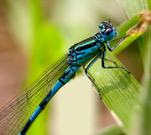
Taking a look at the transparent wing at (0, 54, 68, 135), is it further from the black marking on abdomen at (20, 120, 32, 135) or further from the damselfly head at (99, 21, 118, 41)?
the damselfly head at (99, 21, 118, 41)

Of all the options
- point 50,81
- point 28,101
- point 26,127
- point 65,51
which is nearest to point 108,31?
point 65,51

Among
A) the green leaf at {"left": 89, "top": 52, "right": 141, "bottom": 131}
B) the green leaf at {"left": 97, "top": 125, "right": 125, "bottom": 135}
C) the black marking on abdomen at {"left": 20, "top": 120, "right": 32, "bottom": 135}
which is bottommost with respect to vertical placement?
the green leaf at {"left": 97, "top": 125, "right": 125, "bottom": 135}

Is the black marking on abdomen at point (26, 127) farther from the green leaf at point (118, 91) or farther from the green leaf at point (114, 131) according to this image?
the green leaf at point (114, 131)

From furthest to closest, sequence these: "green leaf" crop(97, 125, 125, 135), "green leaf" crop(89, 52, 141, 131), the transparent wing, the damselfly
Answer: the transparent wing, the damselfly, "green leaf" crop(97, 125, 125, 135), "green leaf" crop(89, 52, 141, 131)

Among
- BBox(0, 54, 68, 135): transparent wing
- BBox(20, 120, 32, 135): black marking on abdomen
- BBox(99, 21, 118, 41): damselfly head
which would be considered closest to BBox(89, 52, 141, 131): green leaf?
BBox(99, 21, 118, 41): damselfly head

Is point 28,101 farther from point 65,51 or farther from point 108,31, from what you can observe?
point 108,31

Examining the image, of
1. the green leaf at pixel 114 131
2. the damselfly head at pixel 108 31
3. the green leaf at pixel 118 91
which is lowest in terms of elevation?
the green leaf at pixel 114 131

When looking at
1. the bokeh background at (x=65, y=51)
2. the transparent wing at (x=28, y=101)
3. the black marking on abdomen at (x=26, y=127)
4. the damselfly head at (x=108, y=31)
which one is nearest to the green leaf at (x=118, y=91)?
the damselfly head at (x=108, y=31)

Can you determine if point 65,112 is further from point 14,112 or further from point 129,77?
point 129,77
